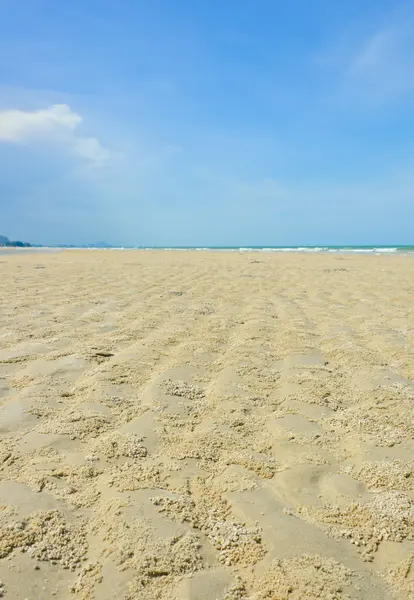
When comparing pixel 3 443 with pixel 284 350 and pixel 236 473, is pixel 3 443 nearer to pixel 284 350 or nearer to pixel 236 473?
pixel 236 473

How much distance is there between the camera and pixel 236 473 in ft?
6.56

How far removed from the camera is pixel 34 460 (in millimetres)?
2055

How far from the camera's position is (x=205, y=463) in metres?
2.08

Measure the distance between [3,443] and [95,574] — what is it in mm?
1030

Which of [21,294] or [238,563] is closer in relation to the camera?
[238,563]

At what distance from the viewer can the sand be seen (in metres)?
1.45

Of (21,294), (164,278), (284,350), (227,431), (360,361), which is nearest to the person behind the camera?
(227,431)

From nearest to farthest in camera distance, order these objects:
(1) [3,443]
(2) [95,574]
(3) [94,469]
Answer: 1. (2) [95,574]
2. (3) [94,469]
3. (1) [3,443]

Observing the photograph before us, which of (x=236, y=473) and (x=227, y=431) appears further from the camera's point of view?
(x=227, y=431)

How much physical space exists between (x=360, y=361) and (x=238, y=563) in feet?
→ 7.89

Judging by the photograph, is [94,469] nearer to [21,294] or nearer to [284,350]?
[284,350]

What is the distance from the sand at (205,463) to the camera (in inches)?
57.1

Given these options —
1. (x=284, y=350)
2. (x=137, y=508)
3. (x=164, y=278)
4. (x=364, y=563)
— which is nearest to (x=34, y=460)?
(x=137, y=508)

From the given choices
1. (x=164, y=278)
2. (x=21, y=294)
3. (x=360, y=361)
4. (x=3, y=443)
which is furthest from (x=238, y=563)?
(x=164, y=278)
